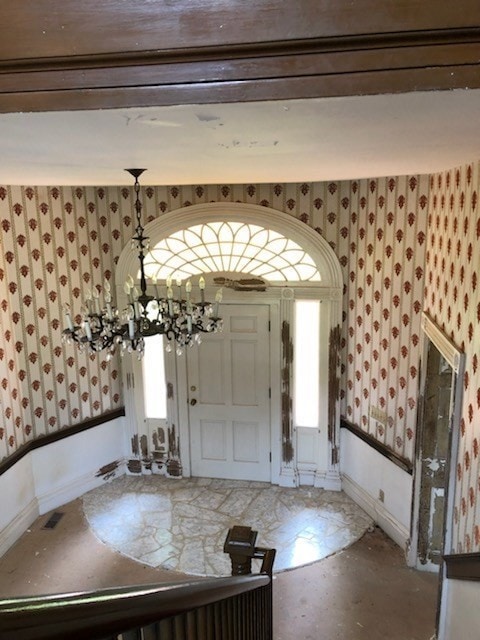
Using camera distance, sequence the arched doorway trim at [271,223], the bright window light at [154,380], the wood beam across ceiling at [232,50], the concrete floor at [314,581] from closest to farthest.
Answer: the wood beam across ceiling at [232,50] → the concrete floor at [314,581] → the arched doorway trim at [271,223] → the bright window light at [154,380]

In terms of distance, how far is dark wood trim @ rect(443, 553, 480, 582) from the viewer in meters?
2.39

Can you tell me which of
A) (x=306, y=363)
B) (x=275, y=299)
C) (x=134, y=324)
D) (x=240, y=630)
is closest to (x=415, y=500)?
(x=306, y=363)

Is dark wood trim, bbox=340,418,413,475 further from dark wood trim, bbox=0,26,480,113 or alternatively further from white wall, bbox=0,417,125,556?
dark wood trim, bbox=0,26,480,113

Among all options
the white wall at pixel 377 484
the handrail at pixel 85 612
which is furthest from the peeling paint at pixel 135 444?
the handrail at pixel 85 612

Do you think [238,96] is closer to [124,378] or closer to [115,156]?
[115,156]

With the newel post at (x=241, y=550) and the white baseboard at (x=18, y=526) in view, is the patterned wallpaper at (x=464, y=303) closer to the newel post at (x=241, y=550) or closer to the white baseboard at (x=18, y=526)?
the newel post at (x=241, y=550)

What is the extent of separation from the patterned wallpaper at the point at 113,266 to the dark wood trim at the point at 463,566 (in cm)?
146

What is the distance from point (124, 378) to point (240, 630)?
4.18 metres

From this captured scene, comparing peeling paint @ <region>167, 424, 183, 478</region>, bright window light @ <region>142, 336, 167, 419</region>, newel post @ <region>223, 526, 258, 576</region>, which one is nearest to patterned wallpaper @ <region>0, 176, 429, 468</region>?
bright window light @ <region>142, 336, 167, 419</region>

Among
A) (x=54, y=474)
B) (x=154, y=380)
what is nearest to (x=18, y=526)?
(x=54, y=474)

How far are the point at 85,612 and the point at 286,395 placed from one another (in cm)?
468

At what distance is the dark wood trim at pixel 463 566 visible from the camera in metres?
2.39

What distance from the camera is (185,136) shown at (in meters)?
1.51

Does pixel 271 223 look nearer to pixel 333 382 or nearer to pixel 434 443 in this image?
pixel 333 382
